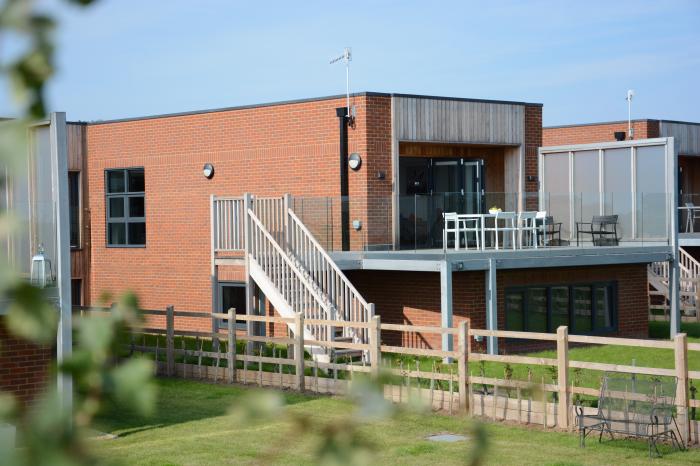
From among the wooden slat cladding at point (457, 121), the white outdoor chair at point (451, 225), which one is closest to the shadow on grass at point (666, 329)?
the wooden slat cladding at point (457, 121)

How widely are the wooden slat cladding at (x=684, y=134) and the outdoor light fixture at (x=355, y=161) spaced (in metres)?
16.0

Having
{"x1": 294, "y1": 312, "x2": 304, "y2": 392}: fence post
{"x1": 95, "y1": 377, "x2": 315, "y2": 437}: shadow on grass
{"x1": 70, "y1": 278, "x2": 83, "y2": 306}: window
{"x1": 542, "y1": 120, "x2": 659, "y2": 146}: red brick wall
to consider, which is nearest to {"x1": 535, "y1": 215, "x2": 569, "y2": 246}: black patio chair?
{"x1": 294, "y1": 312, "x2": 304, "y2": 392}: fence post

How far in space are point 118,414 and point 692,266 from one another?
20496 mm

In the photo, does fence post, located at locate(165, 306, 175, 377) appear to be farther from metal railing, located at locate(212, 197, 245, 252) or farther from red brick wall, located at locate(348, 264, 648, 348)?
red brick wall, located at locate(348, 264, 648, 348)

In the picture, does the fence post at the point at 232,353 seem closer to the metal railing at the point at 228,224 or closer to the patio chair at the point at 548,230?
the metal railing at the point at 228,224

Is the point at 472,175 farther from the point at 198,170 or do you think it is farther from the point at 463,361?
the point at 463,361

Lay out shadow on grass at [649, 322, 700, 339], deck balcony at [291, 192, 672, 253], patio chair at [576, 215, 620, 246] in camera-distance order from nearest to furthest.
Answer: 1. deck balcony at [291, 192, 672, 253]
2. patio chair at [576, 215, 620, 246]
3. shadow on grass at [649, 322, 700, 339]

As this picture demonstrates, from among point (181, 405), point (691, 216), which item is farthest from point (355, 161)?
point (691, 216)

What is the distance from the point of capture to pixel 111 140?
28312 millimetres

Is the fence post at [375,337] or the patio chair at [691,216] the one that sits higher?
the patio chair at [691,216]

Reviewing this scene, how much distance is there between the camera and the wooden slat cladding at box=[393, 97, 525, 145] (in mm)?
24047

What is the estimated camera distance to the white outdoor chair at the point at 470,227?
21.8m

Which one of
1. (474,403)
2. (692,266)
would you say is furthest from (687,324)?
(474,403)

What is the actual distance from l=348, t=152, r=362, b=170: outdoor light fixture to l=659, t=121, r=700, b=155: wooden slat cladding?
1604cm
